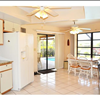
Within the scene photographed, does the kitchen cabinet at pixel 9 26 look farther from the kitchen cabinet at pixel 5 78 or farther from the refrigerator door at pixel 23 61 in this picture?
the kitchen cabinet at pixel 5 78

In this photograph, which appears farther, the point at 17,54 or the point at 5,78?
the point at 17,54

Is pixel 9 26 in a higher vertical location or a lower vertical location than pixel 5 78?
higher

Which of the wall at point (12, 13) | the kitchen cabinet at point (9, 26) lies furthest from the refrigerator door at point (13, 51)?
the wall at point (12, 13)

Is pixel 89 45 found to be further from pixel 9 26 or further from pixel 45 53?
pixel 9 26

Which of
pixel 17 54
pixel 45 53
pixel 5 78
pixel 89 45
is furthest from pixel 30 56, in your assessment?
pixel 89 45

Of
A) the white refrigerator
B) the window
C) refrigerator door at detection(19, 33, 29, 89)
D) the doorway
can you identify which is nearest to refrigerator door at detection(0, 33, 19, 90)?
the white refrigerator

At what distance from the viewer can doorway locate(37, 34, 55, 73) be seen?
6.11m

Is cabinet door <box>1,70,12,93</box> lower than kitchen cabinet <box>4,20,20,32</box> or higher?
lower

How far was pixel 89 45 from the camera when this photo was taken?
240 inches

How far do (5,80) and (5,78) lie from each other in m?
0.06

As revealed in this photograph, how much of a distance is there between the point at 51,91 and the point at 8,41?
2.03 m

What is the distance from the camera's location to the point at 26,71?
12.4 ft

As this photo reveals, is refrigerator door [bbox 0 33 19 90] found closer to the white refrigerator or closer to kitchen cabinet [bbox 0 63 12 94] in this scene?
the white refrigerator

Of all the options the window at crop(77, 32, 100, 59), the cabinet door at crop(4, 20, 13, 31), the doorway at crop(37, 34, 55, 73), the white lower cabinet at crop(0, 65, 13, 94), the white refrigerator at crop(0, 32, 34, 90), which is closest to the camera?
the white lower cabinet at crop(0, 65, 13, 94)
